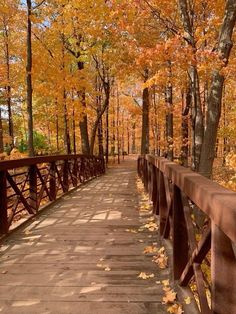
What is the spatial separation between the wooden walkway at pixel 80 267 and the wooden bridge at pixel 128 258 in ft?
0.03

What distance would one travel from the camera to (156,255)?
497 cm

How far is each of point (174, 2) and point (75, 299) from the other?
963cm

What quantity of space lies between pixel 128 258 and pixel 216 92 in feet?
13.1

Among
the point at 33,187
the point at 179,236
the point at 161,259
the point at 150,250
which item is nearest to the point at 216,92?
the point at 150,250

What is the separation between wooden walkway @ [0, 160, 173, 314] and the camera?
3.59 metres

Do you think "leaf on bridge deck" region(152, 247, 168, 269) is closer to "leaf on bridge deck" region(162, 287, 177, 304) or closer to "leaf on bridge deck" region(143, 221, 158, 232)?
"leaf on bridge deck" region(162, 287, 177, 304)

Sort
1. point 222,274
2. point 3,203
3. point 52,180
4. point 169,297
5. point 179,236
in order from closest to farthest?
point 222,274 → point 169,297 → point 179,236 → point 3,203 → point 52,180

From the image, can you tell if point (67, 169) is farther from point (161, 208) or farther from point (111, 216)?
point (161, 208)

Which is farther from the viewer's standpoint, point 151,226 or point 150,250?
point 151,226

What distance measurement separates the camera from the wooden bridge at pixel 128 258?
2.15 metres

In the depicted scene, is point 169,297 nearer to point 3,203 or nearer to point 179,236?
point 179,236

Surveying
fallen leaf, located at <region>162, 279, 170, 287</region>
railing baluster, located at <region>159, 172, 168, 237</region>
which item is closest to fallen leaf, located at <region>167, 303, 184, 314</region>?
fallen leaf, located at <region>162, 279, 170, 287</region>

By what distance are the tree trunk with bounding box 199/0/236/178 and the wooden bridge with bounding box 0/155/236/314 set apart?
45.8 inches

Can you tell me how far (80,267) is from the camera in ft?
15.2
